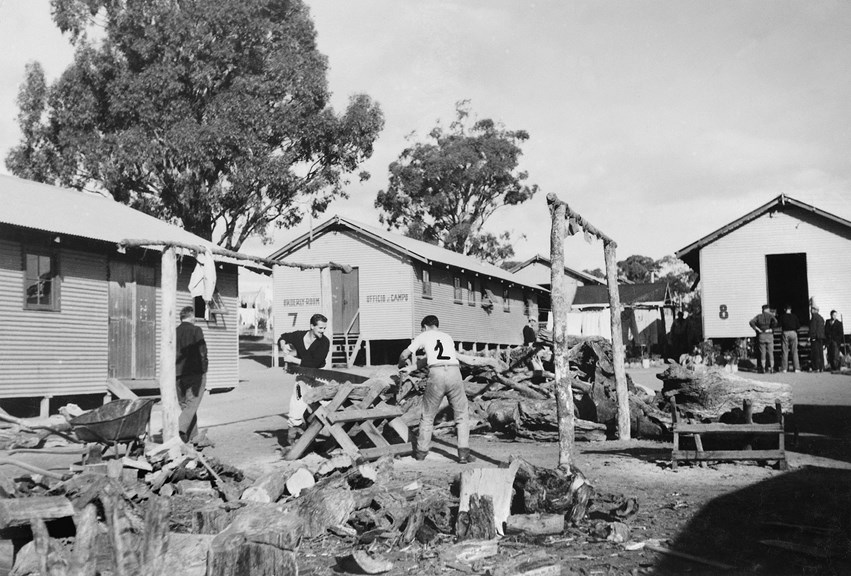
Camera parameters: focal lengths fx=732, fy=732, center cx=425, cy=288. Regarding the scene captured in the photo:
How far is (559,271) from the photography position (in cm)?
934

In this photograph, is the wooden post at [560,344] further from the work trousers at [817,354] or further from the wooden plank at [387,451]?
the work trousers at [817,354]

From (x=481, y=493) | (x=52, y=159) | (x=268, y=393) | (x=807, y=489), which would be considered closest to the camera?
(x=481, y=493)

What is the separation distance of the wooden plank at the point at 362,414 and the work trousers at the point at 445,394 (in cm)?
73

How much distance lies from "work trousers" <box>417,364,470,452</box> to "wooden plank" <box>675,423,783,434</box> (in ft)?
8.93

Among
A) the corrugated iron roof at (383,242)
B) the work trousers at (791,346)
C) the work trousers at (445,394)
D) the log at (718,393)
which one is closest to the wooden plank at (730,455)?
the log at (718,393)

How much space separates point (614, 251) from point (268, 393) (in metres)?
11.7

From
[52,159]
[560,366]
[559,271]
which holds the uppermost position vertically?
[52,159]

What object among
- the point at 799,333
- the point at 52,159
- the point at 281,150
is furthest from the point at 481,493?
the point at 52,159

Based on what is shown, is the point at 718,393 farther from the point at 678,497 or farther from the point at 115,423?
the point at 115,423

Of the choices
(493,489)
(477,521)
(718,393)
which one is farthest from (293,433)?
(718,393)

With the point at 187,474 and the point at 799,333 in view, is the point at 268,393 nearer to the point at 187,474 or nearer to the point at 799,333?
the point at 187,474

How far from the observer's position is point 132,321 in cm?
1866

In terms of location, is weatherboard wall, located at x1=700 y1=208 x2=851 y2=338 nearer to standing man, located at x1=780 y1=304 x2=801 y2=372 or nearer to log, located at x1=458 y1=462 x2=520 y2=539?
standing man, located at x1=780 y1=304 x2=801 y2=372

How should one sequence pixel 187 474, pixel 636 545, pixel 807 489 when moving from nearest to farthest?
pixel 636 545 → pixel 807 489 → pixel 187 474
